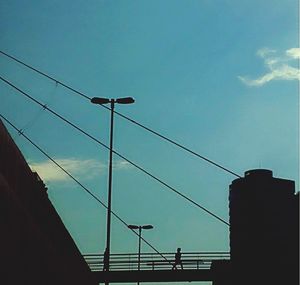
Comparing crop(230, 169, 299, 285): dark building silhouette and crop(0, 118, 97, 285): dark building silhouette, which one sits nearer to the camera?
crop(0, 118, 97, 285): dark building silhouette

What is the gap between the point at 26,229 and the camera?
25391mm

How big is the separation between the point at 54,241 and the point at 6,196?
1103cm

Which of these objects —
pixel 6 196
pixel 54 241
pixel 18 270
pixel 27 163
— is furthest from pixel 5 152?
pixel 54 241

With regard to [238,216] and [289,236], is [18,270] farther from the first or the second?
[238,216]

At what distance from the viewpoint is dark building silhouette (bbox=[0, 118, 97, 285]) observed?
22.1 m

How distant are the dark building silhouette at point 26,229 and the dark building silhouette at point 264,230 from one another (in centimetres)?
3088

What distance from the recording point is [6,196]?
21.9 m

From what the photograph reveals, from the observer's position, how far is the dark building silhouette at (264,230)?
61.4 metres

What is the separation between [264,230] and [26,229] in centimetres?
4654

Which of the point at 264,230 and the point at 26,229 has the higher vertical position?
the point at 264,230

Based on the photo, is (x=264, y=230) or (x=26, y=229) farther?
(x=264, y=230)

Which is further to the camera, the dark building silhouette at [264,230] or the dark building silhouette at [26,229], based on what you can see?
the dark building silhouette at [264,230]

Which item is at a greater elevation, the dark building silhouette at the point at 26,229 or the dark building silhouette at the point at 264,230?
the dark building silhouette at the point at 264,230

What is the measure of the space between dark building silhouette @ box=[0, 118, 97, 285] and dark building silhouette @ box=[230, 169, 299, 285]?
1216 inches
